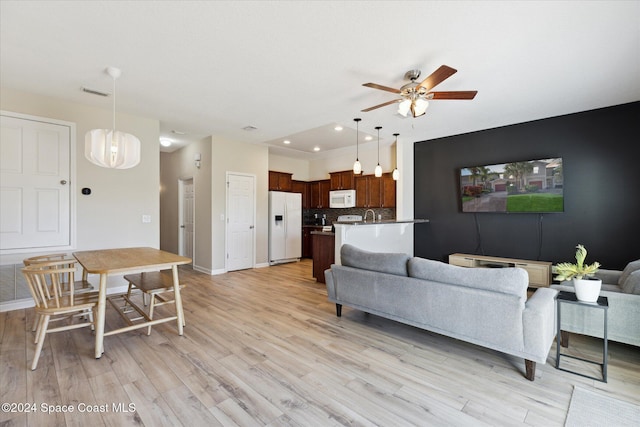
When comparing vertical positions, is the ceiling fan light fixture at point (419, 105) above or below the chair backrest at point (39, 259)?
above

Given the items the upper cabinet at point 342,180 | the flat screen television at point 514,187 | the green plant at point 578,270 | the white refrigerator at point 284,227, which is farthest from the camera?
the upper cabinet at point 342,180

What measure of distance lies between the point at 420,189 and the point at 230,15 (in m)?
4.89

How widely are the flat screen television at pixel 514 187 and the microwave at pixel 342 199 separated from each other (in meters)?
2.46

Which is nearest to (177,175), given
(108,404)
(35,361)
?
(35,361)

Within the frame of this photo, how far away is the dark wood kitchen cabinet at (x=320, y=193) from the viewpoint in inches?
311

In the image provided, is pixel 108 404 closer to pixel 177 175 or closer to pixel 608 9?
pixel 608 9

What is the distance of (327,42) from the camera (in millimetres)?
2602

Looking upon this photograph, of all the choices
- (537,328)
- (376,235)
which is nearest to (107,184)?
(376,235)

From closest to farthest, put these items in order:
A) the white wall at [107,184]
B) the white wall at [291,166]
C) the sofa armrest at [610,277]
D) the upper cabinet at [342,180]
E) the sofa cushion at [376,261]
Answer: the sofa cushion at [376,261] → the sofa armrest at [610,277] → the white wall at [107,184] → the upper cabinet at [342,180] → the white wall at [291,166]

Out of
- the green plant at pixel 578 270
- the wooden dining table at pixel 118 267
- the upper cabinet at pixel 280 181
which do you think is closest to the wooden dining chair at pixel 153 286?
the wooden dining table at pixel 118 267

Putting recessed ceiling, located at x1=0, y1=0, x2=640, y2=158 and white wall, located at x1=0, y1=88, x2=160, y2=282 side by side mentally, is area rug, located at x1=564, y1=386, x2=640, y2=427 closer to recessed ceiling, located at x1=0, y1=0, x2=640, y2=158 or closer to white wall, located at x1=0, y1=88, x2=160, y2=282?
recessed ceiling, located at x1=0, y1=0, x2=640, y2=158

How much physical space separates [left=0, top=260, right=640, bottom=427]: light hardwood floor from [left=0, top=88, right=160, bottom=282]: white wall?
1462 mm

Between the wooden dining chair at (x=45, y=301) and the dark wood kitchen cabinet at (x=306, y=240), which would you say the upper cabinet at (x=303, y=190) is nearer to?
the dark wood kitchen cabinet at (x=306, y=240)

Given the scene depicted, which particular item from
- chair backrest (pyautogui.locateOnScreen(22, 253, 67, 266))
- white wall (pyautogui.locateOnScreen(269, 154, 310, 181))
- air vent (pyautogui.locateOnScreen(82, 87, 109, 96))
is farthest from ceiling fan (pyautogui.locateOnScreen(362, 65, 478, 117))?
white wall (pyautogui.locateOnScreen(269, 154, 310, 181))
